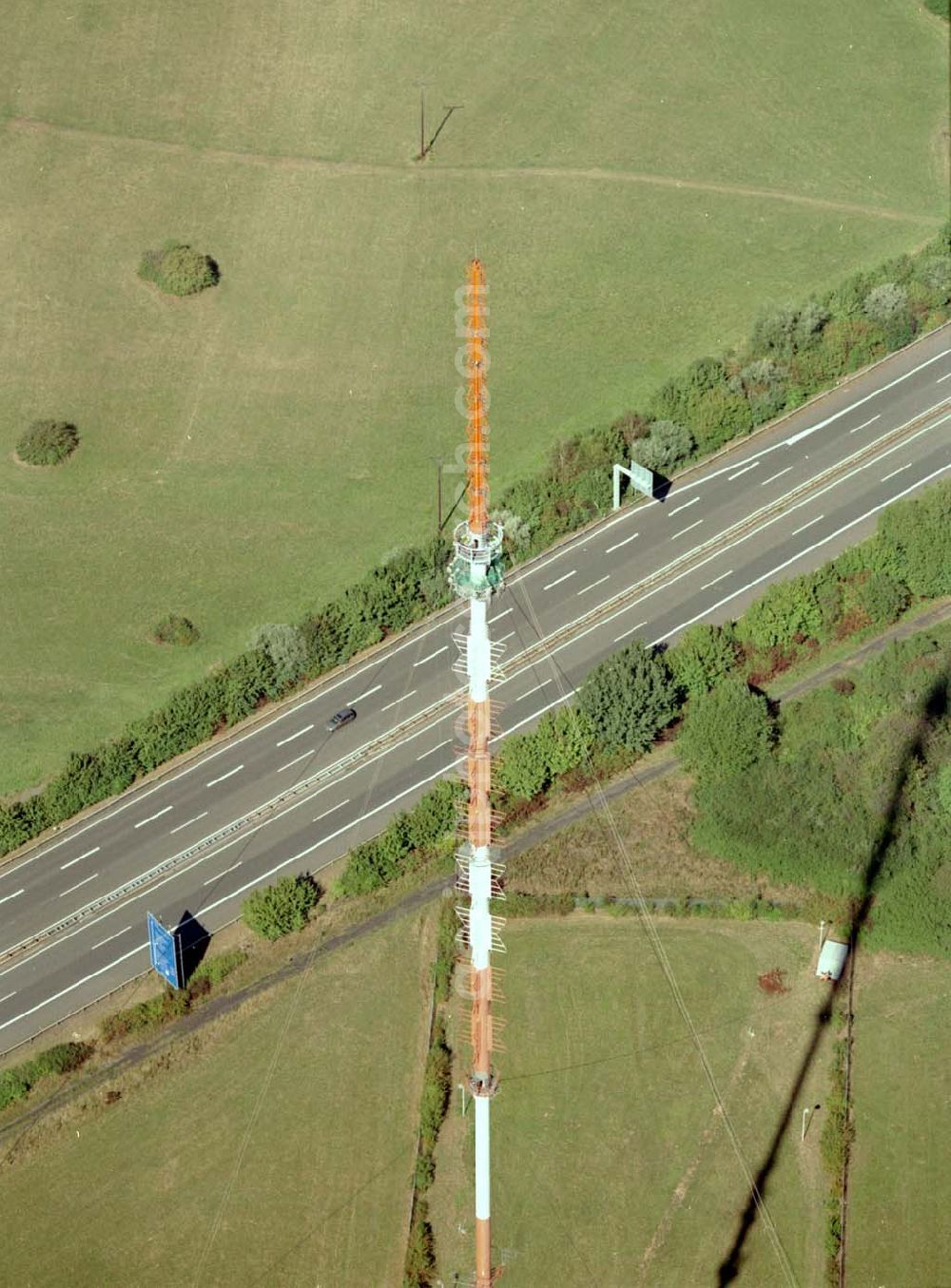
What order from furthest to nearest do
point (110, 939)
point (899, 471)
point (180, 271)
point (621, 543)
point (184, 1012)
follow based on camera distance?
point (180, 271)
point (899, 471)
point (621, 543)
point (110, 939)
point (184, 1012)

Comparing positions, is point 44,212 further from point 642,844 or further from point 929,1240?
point 929,1240

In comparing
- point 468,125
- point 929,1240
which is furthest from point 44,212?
point 929,1240

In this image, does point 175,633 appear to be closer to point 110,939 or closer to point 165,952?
point 110,939

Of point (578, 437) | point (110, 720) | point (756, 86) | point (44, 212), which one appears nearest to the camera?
point (110, 720)

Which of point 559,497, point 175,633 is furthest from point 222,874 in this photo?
point 559,497

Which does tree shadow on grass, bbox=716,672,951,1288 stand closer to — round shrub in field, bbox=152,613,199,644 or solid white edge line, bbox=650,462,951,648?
solid white edge line, bbox=650,462,951,648

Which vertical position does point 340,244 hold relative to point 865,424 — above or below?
above
